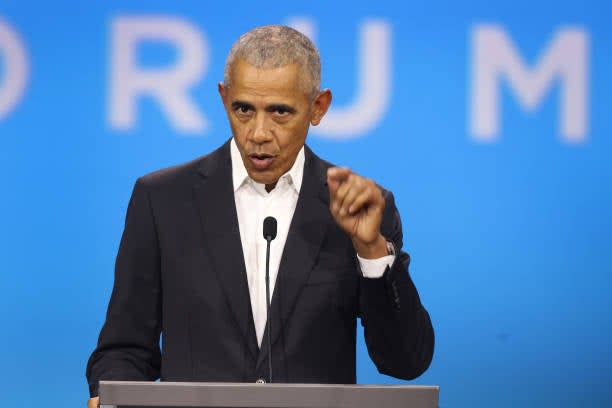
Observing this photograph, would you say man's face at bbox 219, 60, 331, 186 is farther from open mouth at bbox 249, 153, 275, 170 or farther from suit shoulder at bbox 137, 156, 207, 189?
suit shoulder at bbox 137, 156, 207, 189

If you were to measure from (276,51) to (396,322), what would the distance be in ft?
1.85

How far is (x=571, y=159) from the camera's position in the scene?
3.37 metres

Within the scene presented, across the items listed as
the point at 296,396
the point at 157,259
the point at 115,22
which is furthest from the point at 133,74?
the point at 296,396

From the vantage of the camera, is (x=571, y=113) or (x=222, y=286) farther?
(x=571, y=113)

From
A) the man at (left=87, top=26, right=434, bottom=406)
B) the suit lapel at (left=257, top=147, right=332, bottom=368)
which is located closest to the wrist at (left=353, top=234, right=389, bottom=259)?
the man at (left=87, top=26, right=434, bottom=406)

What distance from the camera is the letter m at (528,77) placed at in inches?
131

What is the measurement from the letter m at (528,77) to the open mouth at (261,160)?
147 centimetres

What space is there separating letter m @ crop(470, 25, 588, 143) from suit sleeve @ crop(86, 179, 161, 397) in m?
1.57

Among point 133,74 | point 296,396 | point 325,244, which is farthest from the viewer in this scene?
point 133,74

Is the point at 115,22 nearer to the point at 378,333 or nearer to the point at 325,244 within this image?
the point at 325,244

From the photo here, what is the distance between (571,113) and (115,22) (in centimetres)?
152

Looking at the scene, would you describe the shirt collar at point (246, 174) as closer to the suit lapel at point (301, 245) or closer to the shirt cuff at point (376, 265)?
the suit lapel at point (301, 245)

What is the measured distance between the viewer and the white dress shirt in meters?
2.02

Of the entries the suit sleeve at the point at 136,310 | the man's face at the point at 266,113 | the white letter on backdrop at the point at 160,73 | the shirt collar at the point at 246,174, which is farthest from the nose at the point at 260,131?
the white letter on backdrop at the point at 160,73
